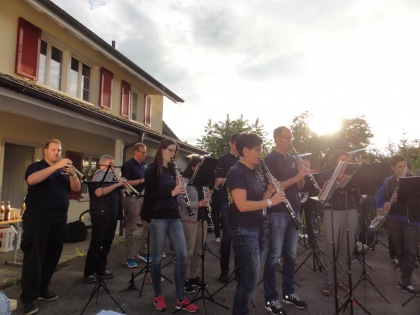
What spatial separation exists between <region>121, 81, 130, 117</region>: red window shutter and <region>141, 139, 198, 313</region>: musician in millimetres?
9917

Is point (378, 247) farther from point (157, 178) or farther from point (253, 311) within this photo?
point (157, 178)

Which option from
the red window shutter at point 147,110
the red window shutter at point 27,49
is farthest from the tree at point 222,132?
the red window shutter at point 27,49

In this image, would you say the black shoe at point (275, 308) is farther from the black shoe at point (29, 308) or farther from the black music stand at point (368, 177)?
the black shoe at point (29, 308)

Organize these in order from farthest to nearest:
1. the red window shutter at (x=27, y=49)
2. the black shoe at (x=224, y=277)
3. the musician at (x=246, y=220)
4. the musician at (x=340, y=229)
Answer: the red window shutter at (x=27, y=49) < the black shoe at (x=224, y=277) < the musician at (x=340, y=229) < the musician at (x=246, y=220)

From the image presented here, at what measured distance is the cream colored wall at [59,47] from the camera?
7.93m

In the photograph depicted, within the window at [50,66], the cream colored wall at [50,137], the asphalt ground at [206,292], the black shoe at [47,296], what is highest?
the window at [50,66]

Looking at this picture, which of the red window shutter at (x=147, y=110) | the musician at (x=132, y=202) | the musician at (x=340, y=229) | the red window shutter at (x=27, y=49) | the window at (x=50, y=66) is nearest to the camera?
the musician at (x=340, y=229)

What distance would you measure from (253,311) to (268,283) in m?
0.43

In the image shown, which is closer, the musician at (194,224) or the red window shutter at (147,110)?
the musician at (194,224)

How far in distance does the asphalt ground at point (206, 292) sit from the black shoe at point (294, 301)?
2.7 inches

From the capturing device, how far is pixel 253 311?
4.04 m

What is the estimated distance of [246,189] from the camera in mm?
3133

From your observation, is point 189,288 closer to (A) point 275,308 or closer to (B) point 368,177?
(A) point 275,308

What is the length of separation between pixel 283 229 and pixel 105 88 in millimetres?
10015
